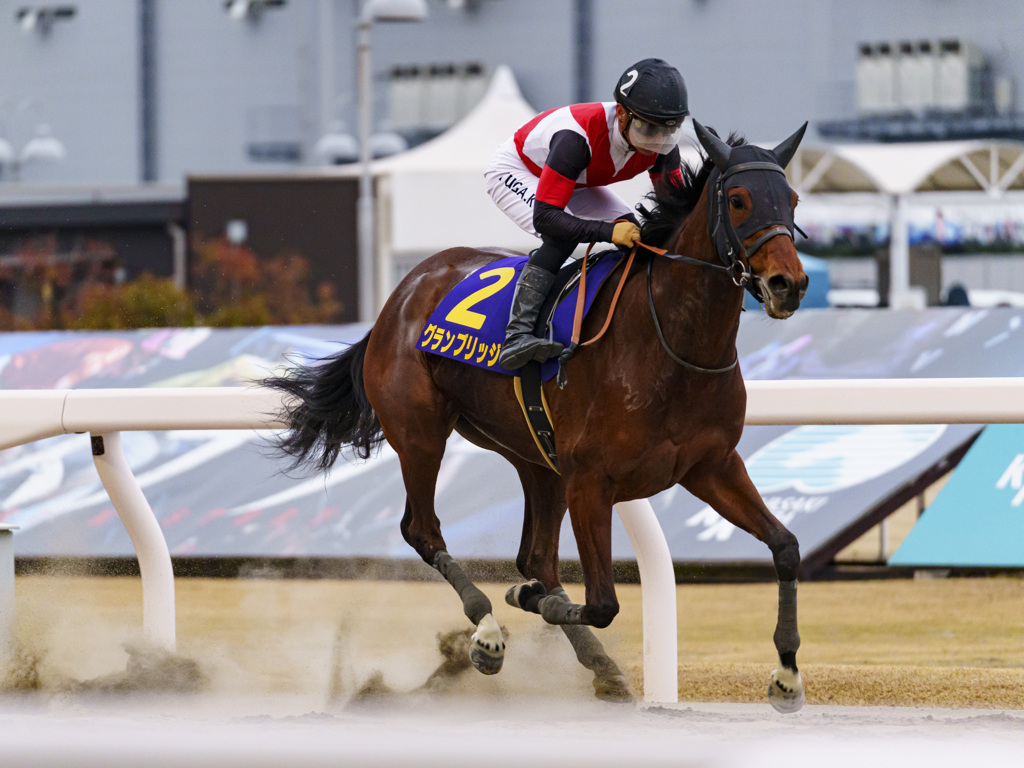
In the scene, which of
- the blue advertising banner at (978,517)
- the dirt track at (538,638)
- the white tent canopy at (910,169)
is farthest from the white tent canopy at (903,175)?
the dirt track at (538,638)

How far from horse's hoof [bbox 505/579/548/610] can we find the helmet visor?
48.6 inches

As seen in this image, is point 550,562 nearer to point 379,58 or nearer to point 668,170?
point 668,170

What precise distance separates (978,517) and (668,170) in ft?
11.1

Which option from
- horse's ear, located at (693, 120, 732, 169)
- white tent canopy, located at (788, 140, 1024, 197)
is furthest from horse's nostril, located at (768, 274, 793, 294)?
white tent canopy, located at (788, 140, 1024, 197)

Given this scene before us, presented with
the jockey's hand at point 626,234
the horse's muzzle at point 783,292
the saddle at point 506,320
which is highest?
the jockey's hand at point 626,234

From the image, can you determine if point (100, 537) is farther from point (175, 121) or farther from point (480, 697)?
point (175, 121)

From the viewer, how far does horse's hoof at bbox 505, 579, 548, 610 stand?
3.91 meters

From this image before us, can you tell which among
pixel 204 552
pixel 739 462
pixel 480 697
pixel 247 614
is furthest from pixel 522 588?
pixel 204 552

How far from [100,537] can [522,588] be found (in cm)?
428

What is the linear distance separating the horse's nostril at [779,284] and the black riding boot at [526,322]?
69 centimetres

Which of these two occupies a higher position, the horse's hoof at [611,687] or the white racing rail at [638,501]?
the white racing rail at [638,501]

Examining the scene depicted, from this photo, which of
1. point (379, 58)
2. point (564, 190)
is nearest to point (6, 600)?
point (564, 190)

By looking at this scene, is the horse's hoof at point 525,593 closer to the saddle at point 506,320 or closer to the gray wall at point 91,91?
the saddle at point 506,320

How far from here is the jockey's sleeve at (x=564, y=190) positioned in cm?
364
